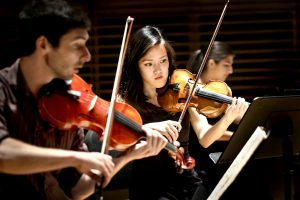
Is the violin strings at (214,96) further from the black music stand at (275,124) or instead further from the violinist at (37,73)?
the violinist at (37,73)

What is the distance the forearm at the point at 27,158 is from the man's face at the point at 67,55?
27 centimetres

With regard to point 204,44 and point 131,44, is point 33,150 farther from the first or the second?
point 204,44

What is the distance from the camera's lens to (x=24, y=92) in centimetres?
137

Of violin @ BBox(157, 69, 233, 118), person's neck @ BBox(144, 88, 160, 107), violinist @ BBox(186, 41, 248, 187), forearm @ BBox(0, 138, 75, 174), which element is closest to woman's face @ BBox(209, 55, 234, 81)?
violinist @ BBox(186, 41, 248, 187)

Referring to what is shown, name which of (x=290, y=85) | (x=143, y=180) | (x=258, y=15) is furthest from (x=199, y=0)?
(x=143, y=180)

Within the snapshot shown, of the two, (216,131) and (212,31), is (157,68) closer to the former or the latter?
(216,131)

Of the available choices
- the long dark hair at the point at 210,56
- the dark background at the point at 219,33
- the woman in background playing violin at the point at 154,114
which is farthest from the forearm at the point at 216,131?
the dark background at the point at 219,33

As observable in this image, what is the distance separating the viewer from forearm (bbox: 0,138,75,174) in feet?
4.00

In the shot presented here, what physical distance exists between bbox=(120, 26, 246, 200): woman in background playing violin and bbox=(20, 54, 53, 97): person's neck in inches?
31.4

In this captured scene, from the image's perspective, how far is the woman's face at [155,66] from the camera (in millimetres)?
2119

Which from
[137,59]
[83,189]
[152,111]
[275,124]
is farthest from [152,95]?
[83,189]

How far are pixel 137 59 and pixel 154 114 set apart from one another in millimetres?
286

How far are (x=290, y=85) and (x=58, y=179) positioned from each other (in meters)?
3.25

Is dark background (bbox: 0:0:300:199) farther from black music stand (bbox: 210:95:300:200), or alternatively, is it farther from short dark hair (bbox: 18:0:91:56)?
short dark hair (bbox: 18:0:91:56)
